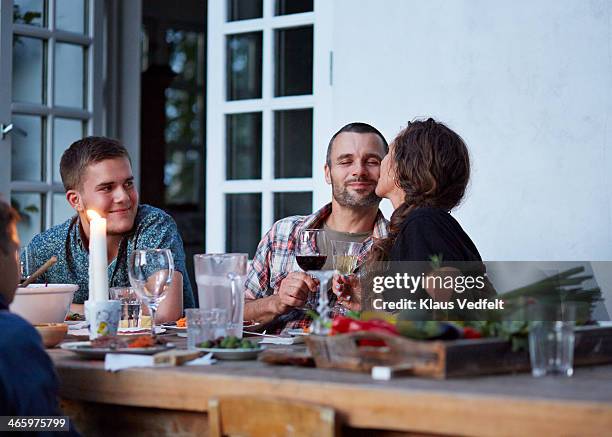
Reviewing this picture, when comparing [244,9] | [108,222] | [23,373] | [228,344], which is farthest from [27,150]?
[23,373]

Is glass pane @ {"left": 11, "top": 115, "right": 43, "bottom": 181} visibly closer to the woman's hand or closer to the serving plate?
the woman's hand

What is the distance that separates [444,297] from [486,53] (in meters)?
1.47

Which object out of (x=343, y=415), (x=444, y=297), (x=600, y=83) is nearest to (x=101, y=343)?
(x=343, y=415)

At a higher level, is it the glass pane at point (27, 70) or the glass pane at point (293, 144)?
the glass pane at point (27, 70)

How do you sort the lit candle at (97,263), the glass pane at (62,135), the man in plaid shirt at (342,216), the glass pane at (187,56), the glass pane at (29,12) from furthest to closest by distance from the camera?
the glass pane at (187,56) → the glass pane at (62,135) → the glass pane at (29,12) → the man in plaid shirt at (342,216) → the lit candle at (97,263)

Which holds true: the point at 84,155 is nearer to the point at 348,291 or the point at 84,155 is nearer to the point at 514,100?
the point at 348,291

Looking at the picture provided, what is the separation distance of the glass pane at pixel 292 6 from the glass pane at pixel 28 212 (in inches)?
56.8

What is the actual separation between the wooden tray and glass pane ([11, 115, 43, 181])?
10.4ft

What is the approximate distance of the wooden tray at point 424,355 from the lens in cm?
166

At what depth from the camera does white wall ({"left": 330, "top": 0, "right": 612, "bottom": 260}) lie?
11.1 feet

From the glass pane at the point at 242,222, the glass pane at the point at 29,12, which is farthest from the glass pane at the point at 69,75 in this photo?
the glass pane at the point at 242,222

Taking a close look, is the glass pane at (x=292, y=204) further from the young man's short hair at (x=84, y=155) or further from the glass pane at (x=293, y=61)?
the young man's short hair at (x=84, y=155)

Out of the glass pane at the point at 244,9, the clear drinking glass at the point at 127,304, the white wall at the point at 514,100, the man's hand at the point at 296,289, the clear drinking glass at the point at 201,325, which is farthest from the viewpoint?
the glass pane at the point at 244,9

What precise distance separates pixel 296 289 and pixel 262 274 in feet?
2.04
